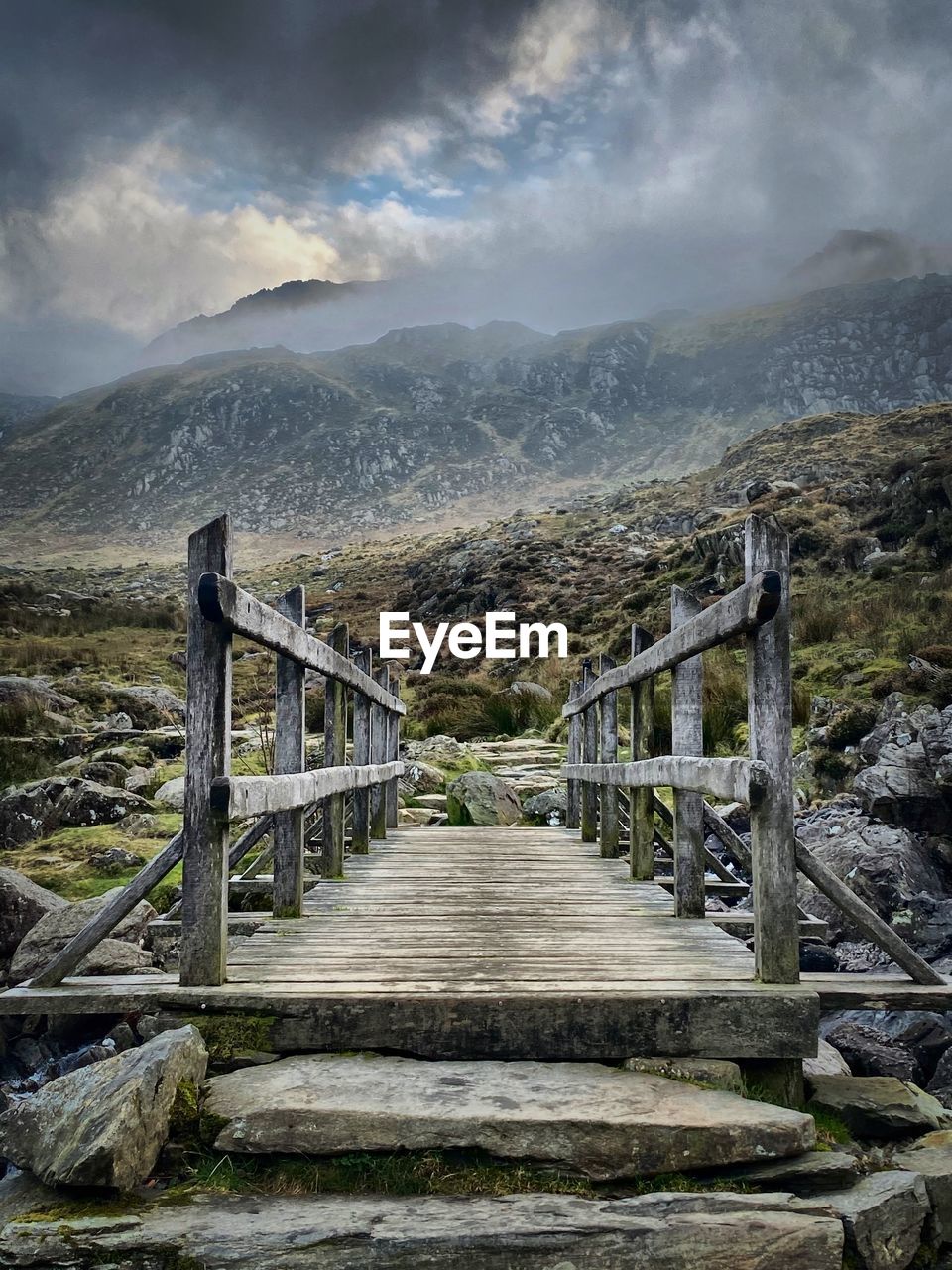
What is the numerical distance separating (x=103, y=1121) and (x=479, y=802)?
7628 mm

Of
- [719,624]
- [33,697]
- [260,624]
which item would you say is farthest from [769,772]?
[33,697]

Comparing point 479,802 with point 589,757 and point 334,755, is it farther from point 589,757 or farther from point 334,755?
point 334,755

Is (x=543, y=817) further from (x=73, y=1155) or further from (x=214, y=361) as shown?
(x=214, y=361)

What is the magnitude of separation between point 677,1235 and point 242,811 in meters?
1.88

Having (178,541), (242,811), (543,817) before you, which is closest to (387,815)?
(543,817)

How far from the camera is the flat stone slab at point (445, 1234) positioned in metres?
2.18

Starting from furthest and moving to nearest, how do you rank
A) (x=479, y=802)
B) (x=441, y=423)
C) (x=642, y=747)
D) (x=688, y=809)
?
(x=441, y=423), (x=479, y=802), (x=642, y=747), (x=688, y=809)

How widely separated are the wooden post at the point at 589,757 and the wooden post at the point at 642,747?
2088 mm

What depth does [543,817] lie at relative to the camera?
35.2 ft

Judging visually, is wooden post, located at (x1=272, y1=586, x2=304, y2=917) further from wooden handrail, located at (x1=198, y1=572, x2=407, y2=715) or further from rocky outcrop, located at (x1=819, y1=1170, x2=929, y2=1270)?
rocky outcrop, located at (x1=819, y1=1170, x2=929, y2=1270)

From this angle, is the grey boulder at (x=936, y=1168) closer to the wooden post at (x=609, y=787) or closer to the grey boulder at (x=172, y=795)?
the wooden post at (x=609, y=787)

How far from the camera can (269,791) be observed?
3529mm

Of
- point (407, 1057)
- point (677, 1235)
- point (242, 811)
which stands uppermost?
point (242, 811)

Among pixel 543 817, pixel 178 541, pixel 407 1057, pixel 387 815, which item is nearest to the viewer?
pixel 407 1057
